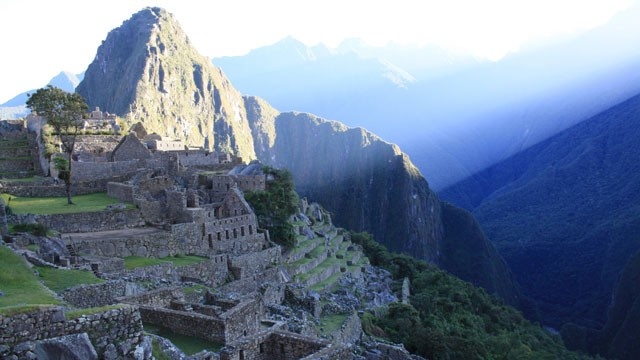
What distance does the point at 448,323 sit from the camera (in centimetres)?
4709

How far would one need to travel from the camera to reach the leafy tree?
36375 mm

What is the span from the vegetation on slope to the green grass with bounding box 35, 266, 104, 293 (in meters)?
20.5

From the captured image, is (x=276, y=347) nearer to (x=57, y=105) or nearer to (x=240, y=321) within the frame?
(x=240, y=321)

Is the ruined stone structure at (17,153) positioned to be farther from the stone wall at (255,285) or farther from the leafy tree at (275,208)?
the stone wall at (255,285)

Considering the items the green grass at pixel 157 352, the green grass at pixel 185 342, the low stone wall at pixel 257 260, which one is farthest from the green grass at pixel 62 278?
the low stone wall at pixel 257 260

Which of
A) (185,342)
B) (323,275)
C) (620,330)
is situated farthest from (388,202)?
(185,342)

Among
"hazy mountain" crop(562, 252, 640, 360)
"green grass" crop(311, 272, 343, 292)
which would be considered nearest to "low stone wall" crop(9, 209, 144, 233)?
"green grass" crop(311, 272, 343, 292)

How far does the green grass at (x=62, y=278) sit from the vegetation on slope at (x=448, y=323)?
2054 centimetres

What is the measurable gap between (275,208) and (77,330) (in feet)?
98.0

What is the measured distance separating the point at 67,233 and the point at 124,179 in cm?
904

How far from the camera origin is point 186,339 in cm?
1177

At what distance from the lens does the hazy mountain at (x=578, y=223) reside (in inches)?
4574

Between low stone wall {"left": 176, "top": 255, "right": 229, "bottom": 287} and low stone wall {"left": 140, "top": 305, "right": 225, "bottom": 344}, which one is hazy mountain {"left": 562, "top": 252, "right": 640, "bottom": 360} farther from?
low stone wall {"left": 140, "top": 305, "right": 225, "bottom": 344}

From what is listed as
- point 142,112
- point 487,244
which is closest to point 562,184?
point 487,244
